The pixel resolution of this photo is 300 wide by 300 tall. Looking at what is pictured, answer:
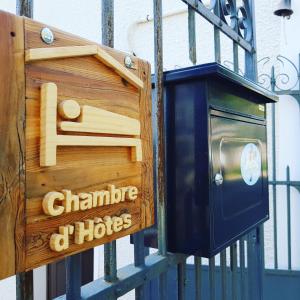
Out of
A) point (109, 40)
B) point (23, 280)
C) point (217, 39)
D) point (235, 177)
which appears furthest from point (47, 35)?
point (217, 39)

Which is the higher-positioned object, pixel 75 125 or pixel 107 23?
pixel 107 23

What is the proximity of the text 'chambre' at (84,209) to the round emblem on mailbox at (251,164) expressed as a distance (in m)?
0.72

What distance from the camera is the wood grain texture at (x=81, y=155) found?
65cm

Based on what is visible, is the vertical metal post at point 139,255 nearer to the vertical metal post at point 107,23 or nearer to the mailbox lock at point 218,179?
the mailbox lock at point 218,179

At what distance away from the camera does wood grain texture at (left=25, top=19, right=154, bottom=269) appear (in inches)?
25.6

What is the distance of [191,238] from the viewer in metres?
1.19

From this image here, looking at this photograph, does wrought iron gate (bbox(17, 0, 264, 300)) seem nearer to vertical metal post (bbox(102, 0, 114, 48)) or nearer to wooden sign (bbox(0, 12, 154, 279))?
vertical metal post (bbox(102, 0, 114, 48))

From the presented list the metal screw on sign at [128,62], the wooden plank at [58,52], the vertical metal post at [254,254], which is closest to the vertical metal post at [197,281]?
the vertical metal post at [254,254]

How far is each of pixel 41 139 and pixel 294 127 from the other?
2.88 meters

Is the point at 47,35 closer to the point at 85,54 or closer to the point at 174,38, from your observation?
the point at 85,54

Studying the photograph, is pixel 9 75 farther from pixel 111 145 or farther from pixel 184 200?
pixel 184 200

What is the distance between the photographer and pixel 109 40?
0.95m

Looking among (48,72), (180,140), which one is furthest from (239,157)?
(48,72)

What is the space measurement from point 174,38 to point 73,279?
3.07 m
